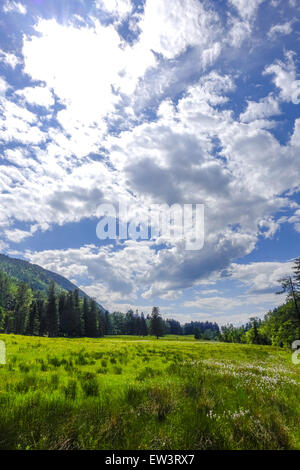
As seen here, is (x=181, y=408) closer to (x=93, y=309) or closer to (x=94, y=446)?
(x=94, y=446)

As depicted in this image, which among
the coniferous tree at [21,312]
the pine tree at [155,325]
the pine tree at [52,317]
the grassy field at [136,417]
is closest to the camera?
the grassy field at [136,417]

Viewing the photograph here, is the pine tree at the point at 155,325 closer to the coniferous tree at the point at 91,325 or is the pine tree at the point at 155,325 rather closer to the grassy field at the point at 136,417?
the coniferous tree at the point at 91,325

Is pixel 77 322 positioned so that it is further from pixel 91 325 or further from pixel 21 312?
pixel 21 312

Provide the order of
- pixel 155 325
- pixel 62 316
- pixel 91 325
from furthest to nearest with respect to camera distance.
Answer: pixel 155 325
pixel 91 325
pixel 62 316

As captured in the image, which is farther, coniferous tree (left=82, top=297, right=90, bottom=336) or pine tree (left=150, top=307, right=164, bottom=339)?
pine tree (left=150, top=307, right=164, bottom=339)

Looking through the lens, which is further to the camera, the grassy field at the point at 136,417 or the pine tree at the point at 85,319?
the pine tree at the point at 85,319

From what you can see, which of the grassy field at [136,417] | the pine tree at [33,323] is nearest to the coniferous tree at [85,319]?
the pine tree at [33,323]

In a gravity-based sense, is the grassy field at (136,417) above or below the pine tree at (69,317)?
above

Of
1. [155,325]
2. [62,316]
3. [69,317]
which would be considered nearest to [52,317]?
[69,317]

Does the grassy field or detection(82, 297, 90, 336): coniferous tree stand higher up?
the grassy field

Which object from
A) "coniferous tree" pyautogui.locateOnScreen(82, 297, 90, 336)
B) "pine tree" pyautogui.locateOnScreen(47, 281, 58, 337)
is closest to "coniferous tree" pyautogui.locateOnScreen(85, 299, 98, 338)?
"coniferous tree" pyautogui.locateOnScreen(82, 297, 90, 336)

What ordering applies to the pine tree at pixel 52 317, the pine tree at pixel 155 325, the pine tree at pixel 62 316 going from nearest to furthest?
1. the pine tree at pixel 52 317
2. the pine tree at pixel 62 316
3. the pine tree at pixel 155 325

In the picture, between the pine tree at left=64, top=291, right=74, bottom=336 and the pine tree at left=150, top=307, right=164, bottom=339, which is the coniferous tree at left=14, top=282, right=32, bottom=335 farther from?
the pine tree at left=150, top=307, right=164, bottom=339
